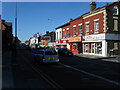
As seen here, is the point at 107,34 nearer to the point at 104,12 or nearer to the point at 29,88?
the point at 104,12

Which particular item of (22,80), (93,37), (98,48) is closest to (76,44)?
(93,37)

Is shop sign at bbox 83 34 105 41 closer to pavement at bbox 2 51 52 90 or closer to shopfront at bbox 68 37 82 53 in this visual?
shopfront at bbox 68 37 82 53

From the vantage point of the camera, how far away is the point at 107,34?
998 inches

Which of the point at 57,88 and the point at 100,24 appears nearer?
the point at 57,88

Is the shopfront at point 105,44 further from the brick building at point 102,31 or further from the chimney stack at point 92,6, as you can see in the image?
the chimney stack at point 92,6

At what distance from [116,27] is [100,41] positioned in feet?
12.9

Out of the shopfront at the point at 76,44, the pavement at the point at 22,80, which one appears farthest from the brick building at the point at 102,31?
the pavement at the point at 22,80

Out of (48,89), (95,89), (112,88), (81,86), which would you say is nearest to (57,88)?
(48,89)

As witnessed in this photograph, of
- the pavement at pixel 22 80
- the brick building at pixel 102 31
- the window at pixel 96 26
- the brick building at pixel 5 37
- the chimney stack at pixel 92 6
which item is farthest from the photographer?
the brick building at pixel 5 37

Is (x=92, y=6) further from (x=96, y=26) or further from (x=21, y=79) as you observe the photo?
(x=21, y=79)

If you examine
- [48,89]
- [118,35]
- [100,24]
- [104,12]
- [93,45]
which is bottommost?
[48,89]

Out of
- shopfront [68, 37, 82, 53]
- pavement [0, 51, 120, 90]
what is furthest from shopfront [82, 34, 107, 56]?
pavement [0, 51, 120, 90]

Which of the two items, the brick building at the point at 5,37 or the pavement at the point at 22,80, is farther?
the brick building at the point at 5,37

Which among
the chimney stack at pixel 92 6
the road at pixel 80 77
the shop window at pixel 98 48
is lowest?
the road at pixel 80 77
